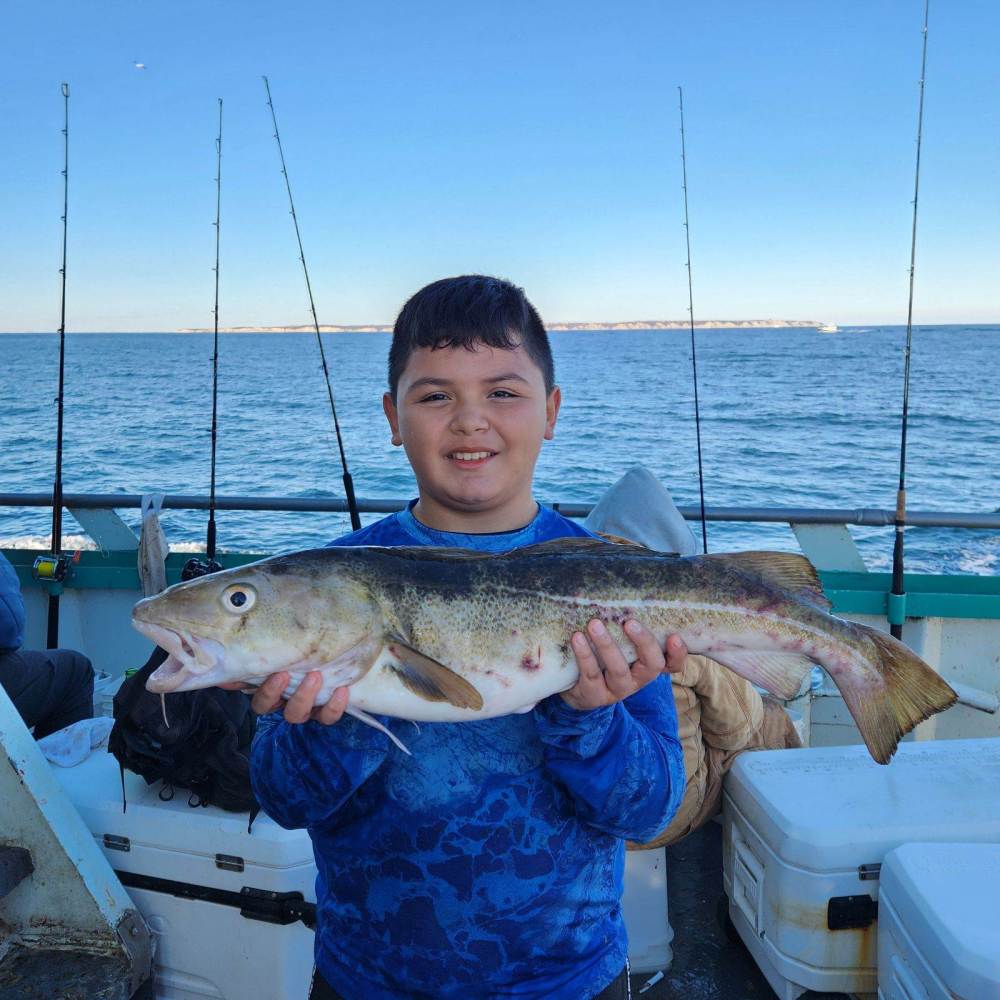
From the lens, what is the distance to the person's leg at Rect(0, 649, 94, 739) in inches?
177

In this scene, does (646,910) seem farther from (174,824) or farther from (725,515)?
(725,515)

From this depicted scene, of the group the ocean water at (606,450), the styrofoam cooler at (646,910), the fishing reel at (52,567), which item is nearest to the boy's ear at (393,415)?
the styrofoam cooler at (646,910)

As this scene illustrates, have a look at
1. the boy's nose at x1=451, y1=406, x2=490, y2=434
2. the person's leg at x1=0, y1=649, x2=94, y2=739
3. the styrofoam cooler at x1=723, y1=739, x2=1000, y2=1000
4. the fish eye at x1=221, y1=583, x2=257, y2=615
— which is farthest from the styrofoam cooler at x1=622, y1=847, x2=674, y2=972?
the person's leg at x1=0, y1=649, x2=94, y2=739

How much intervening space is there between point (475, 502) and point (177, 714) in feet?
5.19

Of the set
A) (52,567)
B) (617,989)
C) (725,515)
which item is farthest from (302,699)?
(52,567)

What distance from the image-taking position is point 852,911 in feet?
9.68

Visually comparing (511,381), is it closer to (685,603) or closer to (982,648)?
(685,603)

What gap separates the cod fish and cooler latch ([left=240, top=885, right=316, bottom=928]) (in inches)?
56.7

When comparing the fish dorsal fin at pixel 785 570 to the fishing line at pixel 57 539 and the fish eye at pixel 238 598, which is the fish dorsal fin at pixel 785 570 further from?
the fishing line at pixel 57 539

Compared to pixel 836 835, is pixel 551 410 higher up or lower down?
higher up

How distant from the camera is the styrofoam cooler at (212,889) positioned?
3059 mm

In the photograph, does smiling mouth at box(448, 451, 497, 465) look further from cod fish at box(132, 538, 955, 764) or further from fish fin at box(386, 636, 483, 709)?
fish fin at box(386, 636, 483, 709)

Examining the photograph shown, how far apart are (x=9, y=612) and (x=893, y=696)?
4.11 meters

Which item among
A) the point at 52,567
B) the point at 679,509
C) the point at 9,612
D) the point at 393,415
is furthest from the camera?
the point at 52,567
